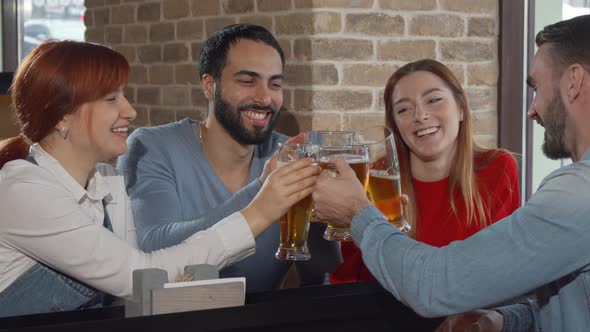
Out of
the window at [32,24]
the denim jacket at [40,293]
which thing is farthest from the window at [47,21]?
the denim jacket at [40,293]

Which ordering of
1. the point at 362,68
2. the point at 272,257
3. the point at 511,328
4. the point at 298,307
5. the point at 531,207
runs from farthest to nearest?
the point at 362,68 < the point at 272,257 < the point at 511,328 < the point at 531,207 < the point at 298,307

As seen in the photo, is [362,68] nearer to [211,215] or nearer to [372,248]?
[211,215]

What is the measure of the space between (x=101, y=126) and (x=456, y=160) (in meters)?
1.06

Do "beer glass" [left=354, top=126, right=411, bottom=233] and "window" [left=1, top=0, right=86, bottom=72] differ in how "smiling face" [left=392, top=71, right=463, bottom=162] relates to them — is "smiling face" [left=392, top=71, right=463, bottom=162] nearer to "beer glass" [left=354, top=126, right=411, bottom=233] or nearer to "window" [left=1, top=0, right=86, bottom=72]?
"beer glass" [left=354, top=126, right=411, bottom=233]

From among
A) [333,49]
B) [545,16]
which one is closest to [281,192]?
[333,49]

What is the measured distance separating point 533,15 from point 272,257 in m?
1.68

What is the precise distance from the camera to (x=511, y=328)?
1553mm

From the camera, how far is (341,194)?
1.56m

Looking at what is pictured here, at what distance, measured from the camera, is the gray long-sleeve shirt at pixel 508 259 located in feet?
4.42

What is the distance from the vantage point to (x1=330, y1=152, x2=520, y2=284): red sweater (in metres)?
2.35

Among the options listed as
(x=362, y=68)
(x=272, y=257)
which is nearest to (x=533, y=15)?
(x=362, y=68)

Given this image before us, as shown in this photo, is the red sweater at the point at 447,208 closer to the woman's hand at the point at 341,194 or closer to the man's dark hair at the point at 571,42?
the woman's hand at the point at 341,194

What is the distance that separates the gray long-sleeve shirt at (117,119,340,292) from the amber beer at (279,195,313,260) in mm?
489

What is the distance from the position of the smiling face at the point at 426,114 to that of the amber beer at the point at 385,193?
714mm
